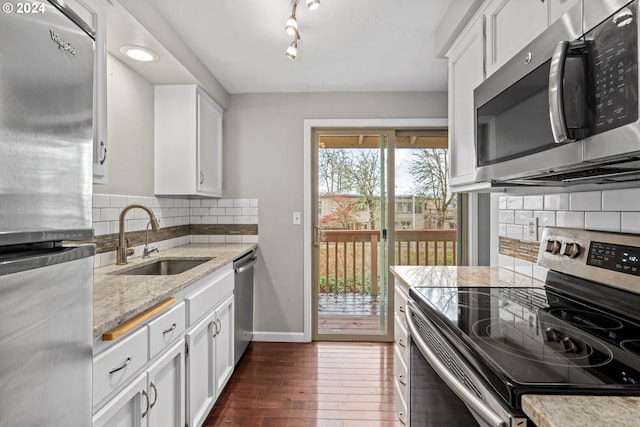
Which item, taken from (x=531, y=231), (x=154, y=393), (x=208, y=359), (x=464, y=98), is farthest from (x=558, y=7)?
(x=208, y=359)

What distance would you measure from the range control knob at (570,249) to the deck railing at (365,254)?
197cm

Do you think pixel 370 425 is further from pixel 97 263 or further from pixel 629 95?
pixel 629 95

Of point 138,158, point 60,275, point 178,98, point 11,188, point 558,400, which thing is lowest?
point 558,400

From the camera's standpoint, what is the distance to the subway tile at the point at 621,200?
1.22 meters

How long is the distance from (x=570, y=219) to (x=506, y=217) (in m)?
0.54

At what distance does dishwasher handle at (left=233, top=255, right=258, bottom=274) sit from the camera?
265 cm

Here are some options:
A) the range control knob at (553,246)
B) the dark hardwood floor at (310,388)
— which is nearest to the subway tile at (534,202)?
the range control knob at (553,246)

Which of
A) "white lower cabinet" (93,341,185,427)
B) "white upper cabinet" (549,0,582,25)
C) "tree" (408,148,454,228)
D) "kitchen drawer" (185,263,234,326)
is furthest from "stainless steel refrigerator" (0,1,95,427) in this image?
"tree" (408,148,454,228)

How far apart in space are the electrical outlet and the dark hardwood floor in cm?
127

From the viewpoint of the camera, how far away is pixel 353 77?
2980mm

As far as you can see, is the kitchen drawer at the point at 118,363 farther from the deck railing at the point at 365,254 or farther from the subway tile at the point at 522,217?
the deck railing at the point at 365,254

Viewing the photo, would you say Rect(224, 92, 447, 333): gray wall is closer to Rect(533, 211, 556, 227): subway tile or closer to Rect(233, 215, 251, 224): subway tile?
Rect(233, 215, 251, 224): subway tile

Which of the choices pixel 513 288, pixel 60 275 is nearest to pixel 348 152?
pixel 513 288

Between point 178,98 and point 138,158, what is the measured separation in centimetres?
54
